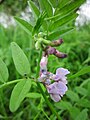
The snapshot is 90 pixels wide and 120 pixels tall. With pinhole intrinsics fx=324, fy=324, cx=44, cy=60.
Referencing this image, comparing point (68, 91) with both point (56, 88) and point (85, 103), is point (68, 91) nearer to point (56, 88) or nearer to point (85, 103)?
point (85, 103)

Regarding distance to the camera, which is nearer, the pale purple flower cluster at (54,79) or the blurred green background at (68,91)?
the pale purple flower cluster at (54,79)

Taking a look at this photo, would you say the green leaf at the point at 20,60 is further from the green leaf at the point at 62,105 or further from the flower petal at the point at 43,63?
the green leaf at the point at 62,105

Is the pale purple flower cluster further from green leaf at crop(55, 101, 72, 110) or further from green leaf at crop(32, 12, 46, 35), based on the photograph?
green leaf at crop(55, 101, 72, 110)

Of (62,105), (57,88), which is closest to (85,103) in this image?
(62,105)

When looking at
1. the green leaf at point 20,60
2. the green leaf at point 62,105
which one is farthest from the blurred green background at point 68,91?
the green leaf at point 20,60

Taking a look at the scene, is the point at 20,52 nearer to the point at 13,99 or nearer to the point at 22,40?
the point at 13,99
